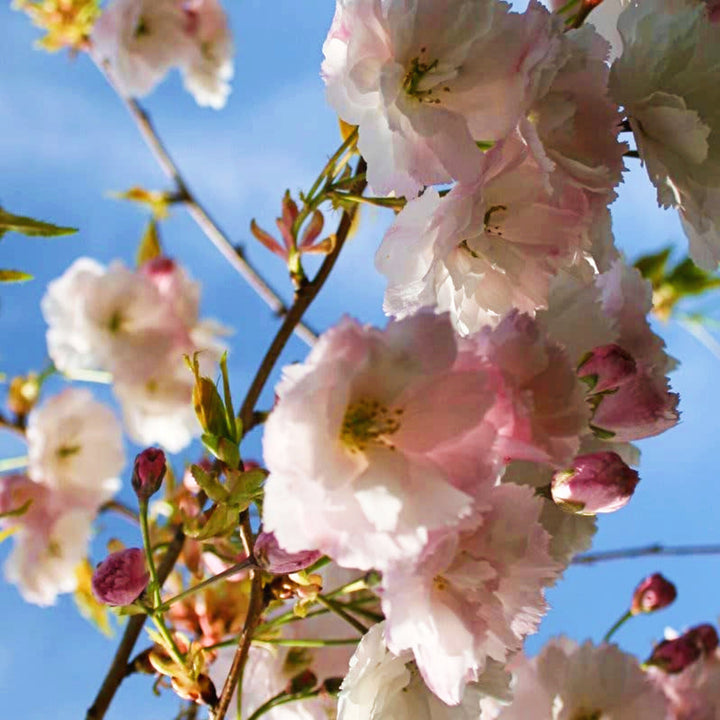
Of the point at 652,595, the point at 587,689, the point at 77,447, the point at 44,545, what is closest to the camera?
the point at 587,689

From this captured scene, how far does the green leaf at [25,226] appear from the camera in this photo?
23.6 inches

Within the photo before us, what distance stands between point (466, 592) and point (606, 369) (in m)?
0.15

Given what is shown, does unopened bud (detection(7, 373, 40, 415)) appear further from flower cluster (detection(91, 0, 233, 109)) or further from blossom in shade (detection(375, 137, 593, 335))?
blossom in shade (detection(375, 137, 593, 335))

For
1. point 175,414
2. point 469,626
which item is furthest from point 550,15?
point 175,414

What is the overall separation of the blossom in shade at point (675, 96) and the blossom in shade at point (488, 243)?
0.08 metres

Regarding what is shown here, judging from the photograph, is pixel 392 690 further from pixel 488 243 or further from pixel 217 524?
pixel 488 243

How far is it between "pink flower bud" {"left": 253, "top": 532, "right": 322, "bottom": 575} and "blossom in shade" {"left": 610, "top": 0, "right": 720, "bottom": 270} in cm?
31

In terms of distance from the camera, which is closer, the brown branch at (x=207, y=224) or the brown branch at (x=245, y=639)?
the brown branch at (x=245, y=639)

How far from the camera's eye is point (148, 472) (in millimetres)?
610

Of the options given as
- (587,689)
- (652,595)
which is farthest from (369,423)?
(652,595)

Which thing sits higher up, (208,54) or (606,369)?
(208,54)

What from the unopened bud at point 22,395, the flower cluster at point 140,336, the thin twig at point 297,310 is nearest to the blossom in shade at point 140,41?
the flower cluster at point 140,336

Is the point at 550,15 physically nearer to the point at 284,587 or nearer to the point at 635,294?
the point at 635,294

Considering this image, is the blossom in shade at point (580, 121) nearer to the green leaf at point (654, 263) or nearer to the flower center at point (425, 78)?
the flower center at point (425, 78)
